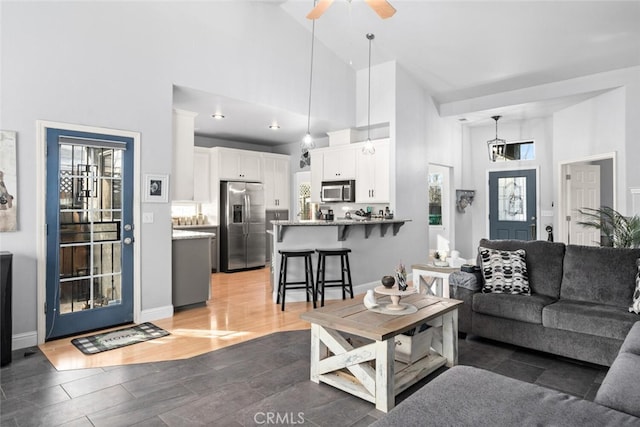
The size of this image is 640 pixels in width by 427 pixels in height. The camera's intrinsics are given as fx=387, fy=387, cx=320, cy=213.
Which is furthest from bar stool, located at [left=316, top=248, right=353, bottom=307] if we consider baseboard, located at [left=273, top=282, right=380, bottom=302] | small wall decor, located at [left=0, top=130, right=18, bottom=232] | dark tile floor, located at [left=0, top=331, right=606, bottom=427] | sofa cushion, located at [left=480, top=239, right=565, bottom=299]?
small wall decor, located at [left=0, top=130, right=18, bottom=232]

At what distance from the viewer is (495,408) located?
141 cm

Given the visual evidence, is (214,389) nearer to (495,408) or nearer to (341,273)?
(495,408)

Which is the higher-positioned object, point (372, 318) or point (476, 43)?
point (476, 43)

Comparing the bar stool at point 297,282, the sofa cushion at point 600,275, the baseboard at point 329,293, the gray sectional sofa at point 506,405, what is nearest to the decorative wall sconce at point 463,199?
the baseboard at point 329,293

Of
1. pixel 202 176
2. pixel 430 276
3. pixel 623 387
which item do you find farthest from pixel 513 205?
pixel 623 387

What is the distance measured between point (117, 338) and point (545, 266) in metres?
4.02

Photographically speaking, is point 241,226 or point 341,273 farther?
point 241,226

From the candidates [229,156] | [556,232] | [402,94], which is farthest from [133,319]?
[556,232]

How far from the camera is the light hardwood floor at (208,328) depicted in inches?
126

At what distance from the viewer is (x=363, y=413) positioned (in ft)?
7.63

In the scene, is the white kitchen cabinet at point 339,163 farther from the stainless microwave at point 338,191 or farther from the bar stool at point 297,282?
the bar stool at point 297,282

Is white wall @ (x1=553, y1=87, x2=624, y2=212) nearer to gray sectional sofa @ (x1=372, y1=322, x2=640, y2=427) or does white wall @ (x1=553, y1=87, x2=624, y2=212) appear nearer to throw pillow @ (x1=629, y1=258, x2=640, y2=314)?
throw pillow @ (x1=629, y1=258, x2=640, y2=314)

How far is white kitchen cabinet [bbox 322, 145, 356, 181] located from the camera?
675cm

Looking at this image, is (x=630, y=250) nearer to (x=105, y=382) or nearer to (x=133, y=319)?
(x=105, y=382)
